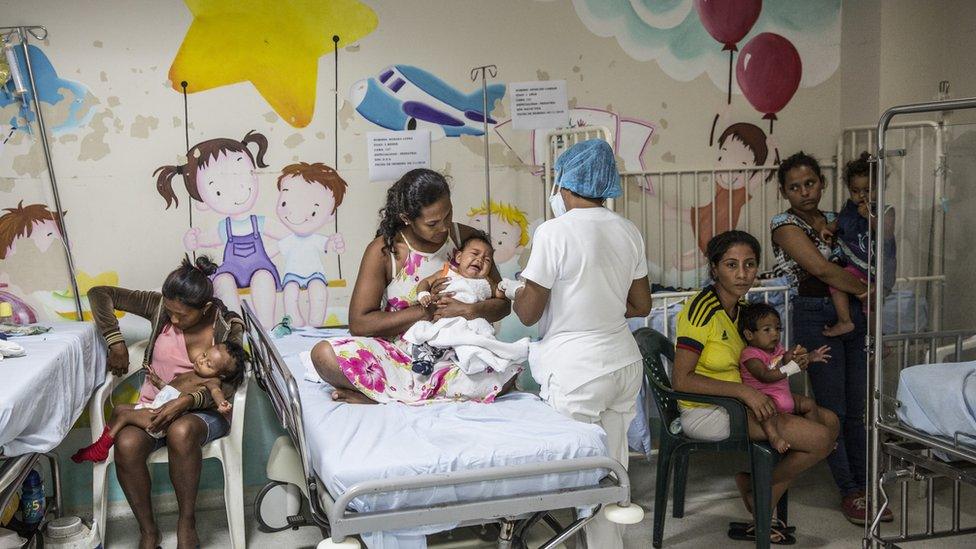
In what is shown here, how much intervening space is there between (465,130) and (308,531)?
181 centimetres

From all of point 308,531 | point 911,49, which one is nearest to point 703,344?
point 308,531

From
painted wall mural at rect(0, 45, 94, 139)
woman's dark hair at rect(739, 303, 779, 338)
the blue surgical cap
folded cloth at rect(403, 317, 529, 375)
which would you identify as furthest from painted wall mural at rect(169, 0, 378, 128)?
woman's dark hair at rect(739, 303, 779, 338)

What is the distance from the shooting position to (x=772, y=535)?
3422mm

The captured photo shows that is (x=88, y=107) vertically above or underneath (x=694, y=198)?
above

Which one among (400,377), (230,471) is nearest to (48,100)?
(230,471)

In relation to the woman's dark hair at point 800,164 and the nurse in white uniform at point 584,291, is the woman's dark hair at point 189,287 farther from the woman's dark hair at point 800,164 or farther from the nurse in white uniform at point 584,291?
the woman's dark hair at point 800,164

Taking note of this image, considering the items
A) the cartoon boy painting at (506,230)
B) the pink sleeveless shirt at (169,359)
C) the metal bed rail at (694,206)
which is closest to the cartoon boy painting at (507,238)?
the cartoon boy painting at (506,230)

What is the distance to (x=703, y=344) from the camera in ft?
10.6

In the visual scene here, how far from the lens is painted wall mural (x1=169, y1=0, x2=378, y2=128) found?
3812 millimetres

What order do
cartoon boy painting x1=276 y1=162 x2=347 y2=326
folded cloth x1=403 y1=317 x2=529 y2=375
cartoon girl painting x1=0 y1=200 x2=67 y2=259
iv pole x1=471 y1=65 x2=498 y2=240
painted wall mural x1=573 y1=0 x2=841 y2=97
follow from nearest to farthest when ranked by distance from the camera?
folded cloth x1=403 y1=317 x2=529 y2=375
cartoon girl painting x1=0 y1=200 x2=67 y2=259
cartoon boy painting x1=276 y1=162 x2=347 y2=326
iv pole x1=471 y1=65 x2=498 y2=240
painted wall mural x1=573 y1=0 x2=841 y2=97

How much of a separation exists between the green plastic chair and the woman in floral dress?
75cm

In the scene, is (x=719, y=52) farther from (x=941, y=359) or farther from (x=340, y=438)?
(x=340, y=438)

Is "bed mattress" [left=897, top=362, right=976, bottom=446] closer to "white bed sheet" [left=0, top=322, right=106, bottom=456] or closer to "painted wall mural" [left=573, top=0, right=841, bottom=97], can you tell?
"painted wall mural" [left=573, top=0, right=841, bottom=97]

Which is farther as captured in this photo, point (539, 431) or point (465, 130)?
point (465, 130)
